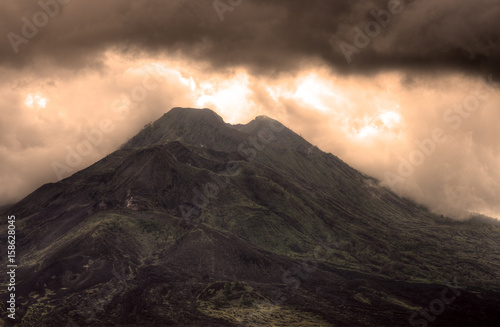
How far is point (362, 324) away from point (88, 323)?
95.0 m

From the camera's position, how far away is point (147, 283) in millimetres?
190125

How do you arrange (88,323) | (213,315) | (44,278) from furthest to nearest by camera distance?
(44,278), (213,315), (88,323)

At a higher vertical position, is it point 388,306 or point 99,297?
point 388,306

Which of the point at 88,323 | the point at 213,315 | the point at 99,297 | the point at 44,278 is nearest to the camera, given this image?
the point at 88,323

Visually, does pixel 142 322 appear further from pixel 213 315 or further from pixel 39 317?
pixel 39 317

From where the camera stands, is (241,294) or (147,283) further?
(147,283)

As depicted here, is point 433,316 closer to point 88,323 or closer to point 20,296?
point 88,323

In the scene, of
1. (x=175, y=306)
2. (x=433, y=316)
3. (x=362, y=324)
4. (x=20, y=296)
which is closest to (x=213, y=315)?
(x=175, y=306)

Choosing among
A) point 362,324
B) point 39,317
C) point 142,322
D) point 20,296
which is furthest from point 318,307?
point 20,296

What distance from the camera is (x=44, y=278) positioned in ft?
602

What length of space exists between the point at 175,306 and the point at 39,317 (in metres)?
46.8

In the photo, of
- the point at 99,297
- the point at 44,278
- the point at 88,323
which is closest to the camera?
the point at 88,323

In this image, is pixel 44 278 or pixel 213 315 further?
pixel 44 278

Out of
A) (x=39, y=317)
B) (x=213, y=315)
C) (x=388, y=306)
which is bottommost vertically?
(x=39, y=317)
